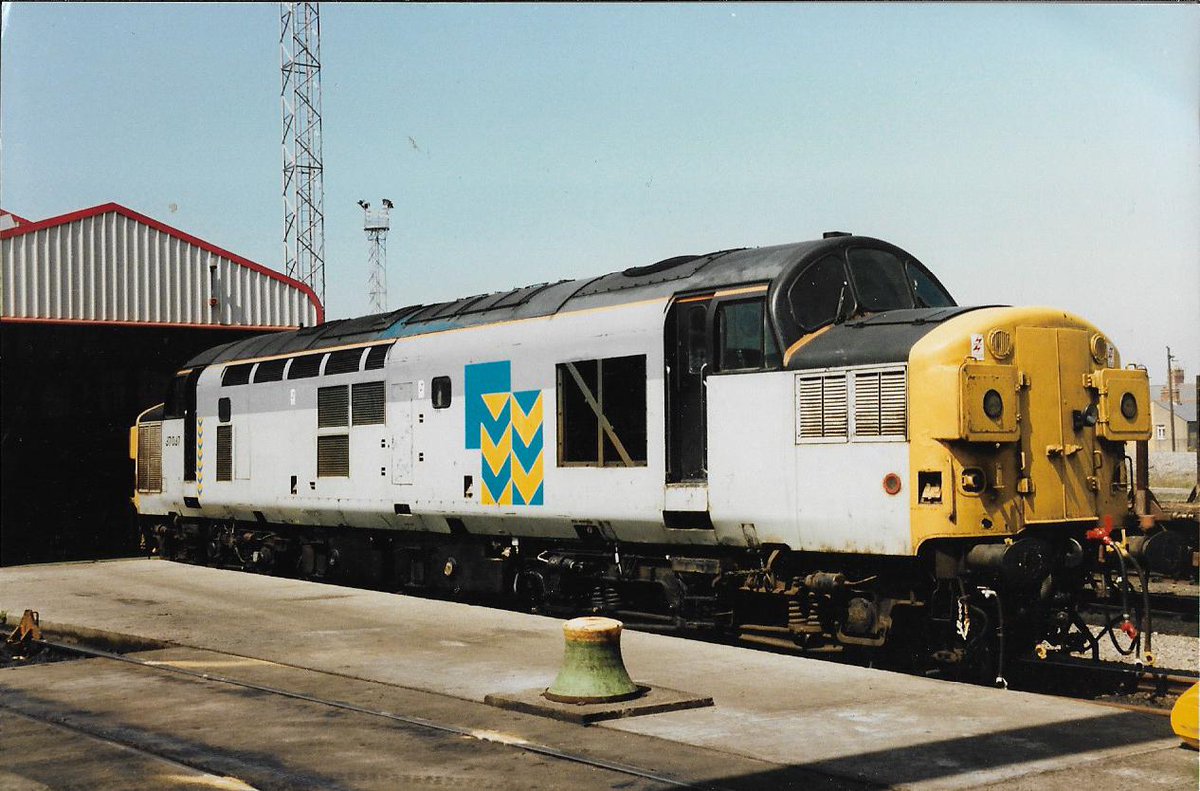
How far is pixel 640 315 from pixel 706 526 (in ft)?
7.74

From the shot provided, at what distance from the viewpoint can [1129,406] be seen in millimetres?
11742

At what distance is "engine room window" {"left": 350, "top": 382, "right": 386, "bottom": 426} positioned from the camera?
1745 centimetres

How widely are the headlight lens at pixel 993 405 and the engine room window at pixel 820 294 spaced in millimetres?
1917

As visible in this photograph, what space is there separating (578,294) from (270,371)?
7.74m

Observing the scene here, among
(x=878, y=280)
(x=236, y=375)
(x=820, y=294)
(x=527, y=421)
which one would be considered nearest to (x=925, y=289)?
(x=878, y=280)

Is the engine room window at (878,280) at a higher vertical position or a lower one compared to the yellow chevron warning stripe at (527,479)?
higher

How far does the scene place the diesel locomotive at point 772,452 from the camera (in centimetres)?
1062

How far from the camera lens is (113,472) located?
29516 millimetres

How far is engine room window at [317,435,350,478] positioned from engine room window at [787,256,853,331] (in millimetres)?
8522

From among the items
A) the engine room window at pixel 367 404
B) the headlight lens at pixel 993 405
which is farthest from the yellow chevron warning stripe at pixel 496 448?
the headlight lens at pixel 993 405

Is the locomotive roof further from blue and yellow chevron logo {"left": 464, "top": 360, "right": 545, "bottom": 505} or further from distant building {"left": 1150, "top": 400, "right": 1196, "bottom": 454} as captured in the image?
distant building {"left": 1150, "top": 400, "right": 1196, "bottom": 454}

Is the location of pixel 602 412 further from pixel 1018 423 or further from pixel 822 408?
pixel 1018 423

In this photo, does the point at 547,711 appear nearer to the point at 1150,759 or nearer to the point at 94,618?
the point at 1150,759

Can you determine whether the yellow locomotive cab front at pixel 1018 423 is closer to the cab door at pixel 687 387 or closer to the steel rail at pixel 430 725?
the cab door at pixel 687 387
